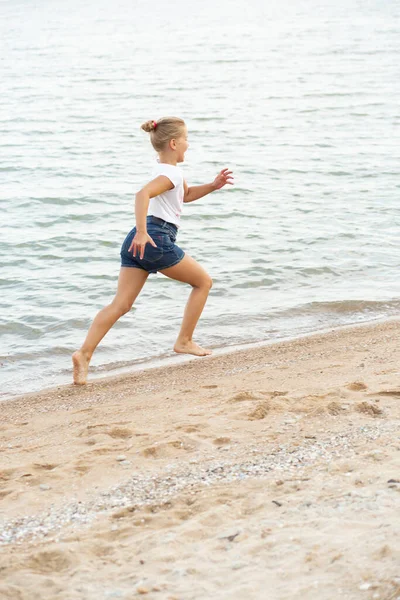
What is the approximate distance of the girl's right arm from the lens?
5.53 metres

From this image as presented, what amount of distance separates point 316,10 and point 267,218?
1574 inches

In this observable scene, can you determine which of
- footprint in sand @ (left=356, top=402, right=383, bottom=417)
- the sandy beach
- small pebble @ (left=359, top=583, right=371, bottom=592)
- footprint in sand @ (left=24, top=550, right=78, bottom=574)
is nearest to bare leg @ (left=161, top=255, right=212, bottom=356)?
the sandy beach

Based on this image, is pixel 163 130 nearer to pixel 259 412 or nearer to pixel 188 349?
pixel 188 349

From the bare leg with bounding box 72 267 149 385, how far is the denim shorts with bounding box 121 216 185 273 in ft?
0.21

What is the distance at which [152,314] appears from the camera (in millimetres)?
8219

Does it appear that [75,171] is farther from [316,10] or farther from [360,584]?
[316,10]

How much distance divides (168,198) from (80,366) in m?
1.37

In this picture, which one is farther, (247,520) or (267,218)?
(267,218)

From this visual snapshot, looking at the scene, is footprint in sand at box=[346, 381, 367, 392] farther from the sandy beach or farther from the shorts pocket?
the shorts pocket

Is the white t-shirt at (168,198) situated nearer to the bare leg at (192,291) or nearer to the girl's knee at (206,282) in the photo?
the bare leg at (192,291)

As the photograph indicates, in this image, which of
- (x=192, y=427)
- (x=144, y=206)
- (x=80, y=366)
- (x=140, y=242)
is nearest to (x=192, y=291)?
(x=140, y=242)

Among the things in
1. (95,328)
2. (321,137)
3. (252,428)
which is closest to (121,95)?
(321,137)

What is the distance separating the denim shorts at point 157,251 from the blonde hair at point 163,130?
51 centimetres

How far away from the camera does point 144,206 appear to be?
18.1ft
